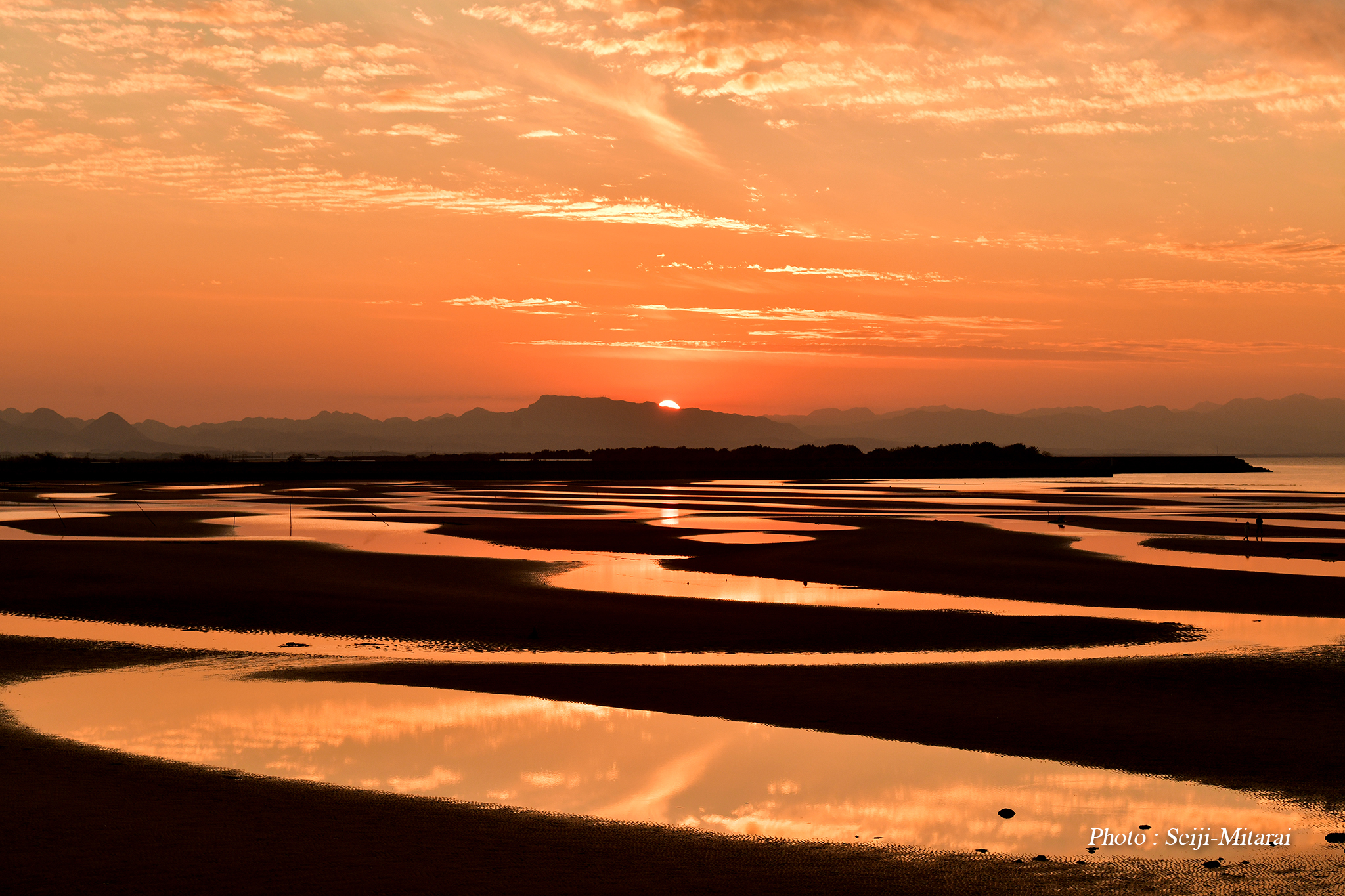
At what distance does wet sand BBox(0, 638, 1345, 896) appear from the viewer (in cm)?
824

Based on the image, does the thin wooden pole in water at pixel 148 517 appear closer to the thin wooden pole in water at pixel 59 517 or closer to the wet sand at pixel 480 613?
the thin wooden pole in water at pixel 59 517

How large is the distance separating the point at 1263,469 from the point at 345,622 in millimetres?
172184

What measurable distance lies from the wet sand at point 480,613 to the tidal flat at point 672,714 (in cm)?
13

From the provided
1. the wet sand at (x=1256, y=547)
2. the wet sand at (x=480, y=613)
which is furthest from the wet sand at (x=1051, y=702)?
the wet sand at (x=1256, y=547)

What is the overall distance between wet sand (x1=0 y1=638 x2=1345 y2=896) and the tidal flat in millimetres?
39

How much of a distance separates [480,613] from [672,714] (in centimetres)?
955

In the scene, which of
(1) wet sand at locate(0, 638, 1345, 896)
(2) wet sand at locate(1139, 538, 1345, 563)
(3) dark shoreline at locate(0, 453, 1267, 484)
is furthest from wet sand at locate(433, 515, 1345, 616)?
(3) dark shoreline at locate(0, 453, 1267, 484)

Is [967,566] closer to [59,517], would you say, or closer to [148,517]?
[148,517]

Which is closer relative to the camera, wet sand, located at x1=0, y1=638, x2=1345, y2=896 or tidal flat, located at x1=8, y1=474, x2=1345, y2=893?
wet sand, located at x1=0, y1=638, x2=1345, y2=896

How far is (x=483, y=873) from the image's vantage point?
27.6 ft

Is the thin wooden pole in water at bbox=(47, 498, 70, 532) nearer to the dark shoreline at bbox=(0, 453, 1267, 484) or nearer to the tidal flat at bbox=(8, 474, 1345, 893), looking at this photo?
the tidal flat at bbox=(8, 474, 1345, 893)

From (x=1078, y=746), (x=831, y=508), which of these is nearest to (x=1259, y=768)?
(x=1078, y=746)

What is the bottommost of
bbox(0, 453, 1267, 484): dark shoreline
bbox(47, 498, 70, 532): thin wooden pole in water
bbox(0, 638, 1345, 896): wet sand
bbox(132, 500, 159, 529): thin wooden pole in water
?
bbox(0, 638, 1345, 896): wet sand

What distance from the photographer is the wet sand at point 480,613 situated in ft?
65.4
